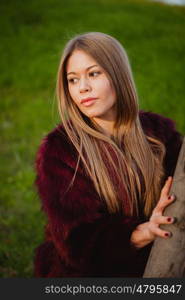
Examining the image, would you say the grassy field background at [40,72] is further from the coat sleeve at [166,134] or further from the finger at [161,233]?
the finger at [161,233]

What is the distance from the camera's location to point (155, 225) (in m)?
1.74

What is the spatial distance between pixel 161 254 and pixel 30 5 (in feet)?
40.7

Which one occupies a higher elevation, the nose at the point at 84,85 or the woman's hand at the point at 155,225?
the nose at the point at 84,85

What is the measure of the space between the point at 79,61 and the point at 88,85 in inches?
6.4

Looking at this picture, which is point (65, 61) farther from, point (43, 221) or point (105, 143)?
point (43, 221)

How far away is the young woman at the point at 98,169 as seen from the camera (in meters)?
2.00

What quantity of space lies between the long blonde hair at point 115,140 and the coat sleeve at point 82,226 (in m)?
0.14

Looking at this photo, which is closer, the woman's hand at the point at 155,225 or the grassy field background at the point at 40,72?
the woman's hand at the point at 155,225

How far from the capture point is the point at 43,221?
13.3ft

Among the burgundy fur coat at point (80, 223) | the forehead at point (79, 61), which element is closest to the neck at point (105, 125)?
the burgundy fur coat at point (80, 223)

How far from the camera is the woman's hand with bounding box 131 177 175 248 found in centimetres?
166

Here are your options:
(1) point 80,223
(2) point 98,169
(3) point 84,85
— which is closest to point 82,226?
(1) point 80,223

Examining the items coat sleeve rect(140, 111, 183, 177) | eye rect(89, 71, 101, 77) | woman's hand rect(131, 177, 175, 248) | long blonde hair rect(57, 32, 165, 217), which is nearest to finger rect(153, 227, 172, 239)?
woman's hand rect(131, 177, 175, 248)

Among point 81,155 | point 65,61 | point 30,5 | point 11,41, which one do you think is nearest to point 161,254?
point 81,155
